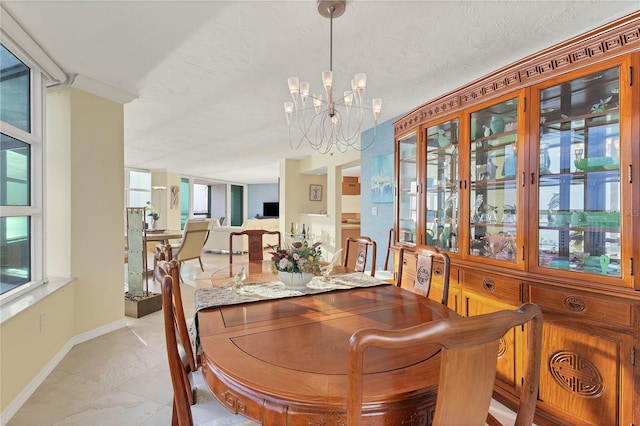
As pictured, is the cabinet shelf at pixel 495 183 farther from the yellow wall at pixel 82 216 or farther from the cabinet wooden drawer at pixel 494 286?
the yellow wall at pixel 82 216

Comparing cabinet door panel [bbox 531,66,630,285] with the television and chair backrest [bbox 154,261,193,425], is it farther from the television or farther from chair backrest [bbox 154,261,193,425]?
→ the television

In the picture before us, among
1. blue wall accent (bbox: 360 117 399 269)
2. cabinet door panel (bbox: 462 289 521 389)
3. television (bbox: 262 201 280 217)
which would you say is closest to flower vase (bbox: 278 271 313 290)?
cabinet door panel (bbox: 462 289 521 389)

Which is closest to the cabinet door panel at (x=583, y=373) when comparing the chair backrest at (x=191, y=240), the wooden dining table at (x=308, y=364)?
the wooden dining table at (x=308, y=364)

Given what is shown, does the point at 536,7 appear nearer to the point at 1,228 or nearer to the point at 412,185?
the point at 412,185

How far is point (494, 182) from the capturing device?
7.22 ft

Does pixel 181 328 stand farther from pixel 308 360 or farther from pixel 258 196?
pixel 258 196

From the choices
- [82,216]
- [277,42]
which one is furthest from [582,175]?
[82,216]

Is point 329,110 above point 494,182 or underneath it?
above

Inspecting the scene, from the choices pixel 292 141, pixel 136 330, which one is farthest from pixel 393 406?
pixel 292 141

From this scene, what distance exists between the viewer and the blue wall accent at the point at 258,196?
12891 mm

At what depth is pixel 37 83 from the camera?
2449 mm

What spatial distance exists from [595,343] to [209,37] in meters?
2.82

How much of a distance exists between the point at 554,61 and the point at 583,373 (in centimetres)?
168

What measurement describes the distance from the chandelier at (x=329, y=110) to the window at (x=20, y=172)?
6.26ft
